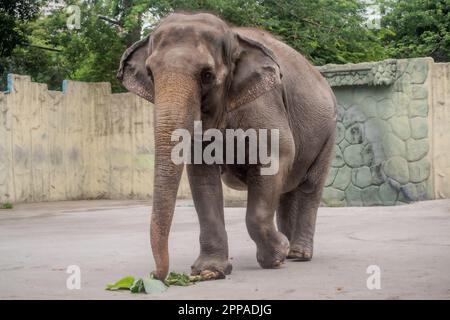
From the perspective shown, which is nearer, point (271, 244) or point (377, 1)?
point (271, 244)

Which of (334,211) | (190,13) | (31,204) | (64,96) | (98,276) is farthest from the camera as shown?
(64,96)

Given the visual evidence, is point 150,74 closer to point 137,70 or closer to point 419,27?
point 137,70

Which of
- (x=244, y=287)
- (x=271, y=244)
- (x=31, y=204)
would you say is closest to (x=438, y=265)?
(x=271, y=244)

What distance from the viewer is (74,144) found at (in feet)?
67.6

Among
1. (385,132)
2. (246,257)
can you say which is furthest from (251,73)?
(385,132)

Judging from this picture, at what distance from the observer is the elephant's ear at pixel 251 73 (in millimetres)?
5766

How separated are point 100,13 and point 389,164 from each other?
1050 centimetres

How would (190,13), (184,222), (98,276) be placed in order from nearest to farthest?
(190,13) < (98,276) < (184,222)

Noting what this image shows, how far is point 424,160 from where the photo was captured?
49.1 ft

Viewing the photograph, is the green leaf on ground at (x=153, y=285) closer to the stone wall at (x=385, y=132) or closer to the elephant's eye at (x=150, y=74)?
the elephant's eye at (x=150, y=74)

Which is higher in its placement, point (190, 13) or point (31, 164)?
point (190, 13)

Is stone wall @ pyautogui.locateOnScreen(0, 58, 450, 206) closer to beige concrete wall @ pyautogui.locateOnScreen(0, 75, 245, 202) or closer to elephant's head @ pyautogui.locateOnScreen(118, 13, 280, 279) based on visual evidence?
beige concrete wall @ pyautogui.locateOnScreen(0, 75, 245, 202)

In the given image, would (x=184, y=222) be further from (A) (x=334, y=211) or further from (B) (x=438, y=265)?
(B) (x=438, y=265)

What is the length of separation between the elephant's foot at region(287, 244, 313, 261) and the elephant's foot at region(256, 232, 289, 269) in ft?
2.31
